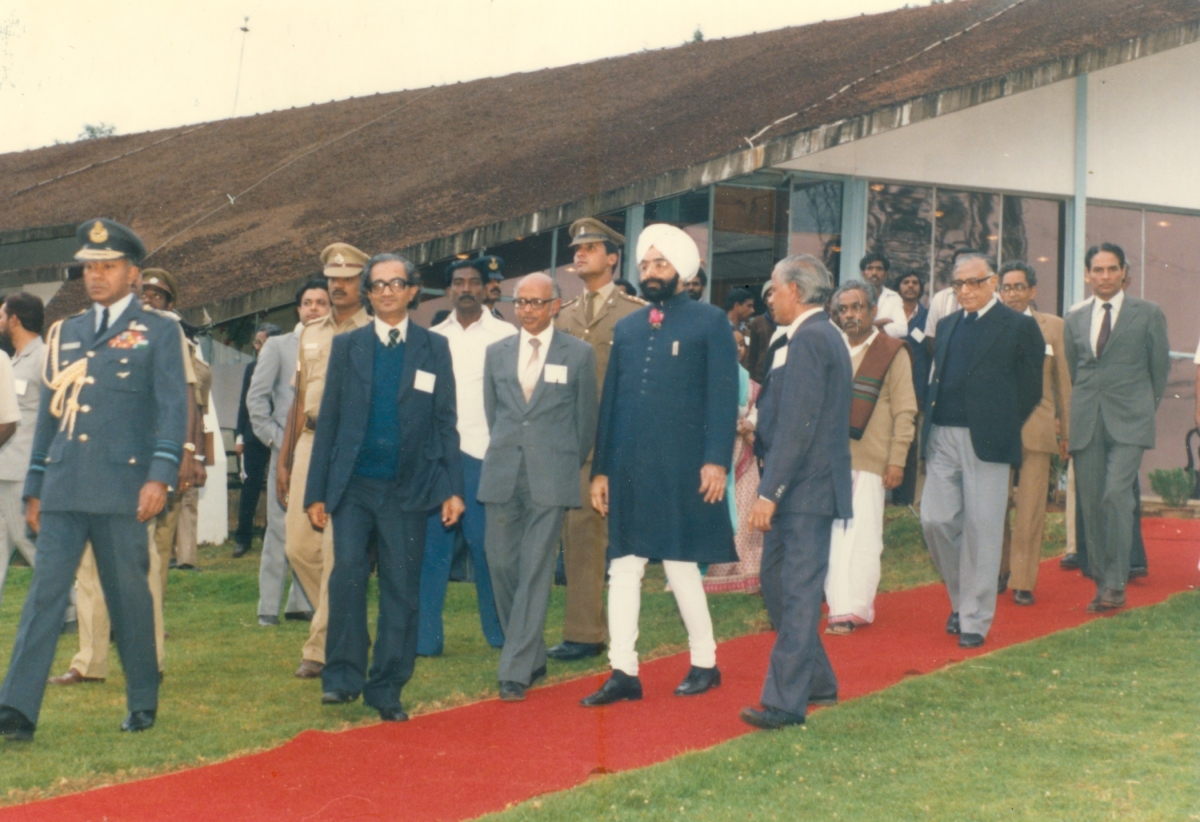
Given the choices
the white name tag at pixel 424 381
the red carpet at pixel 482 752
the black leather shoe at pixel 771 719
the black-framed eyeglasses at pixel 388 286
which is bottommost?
the red carpet at pixel 482 752

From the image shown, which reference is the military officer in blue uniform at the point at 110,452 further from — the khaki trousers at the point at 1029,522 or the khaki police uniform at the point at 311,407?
the khaki trousers at the point at 1029,522

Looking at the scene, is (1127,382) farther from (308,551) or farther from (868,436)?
(308,551)

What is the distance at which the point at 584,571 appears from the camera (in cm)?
760

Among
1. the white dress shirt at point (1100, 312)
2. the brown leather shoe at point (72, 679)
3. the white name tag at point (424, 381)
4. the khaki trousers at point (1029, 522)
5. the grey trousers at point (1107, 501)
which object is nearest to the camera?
the white name tag at point (424, 381)

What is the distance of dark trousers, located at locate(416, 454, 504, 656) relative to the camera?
766 cm

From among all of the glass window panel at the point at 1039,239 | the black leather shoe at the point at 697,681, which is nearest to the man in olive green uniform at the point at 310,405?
the black leather shoe at the point at 697,681

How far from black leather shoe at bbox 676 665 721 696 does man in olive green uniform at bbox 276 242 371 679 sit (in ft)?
6.71

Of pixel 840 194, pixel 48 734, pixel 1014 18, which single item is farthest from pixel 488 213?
pixel 48 734

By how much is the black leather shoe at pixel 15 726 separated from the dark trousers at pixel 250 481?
6187 mm

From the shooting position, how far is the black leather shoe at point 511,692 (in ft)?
21.0

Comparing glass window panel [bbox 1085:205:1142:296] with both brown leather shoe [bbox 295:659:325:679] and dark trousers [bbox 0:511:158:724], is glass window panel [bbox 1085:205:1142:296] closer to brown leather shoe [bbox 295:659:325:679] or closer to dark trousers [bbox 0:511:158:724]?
brown leather shoe [bbox 295:659:325:679]

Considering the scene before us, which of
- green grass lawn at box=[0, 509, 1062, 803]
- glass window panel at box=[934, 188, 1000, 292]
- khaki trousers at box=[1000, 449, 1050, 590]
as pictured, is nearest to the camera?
green grass lawn at box=[0, 509, 1062, 803]

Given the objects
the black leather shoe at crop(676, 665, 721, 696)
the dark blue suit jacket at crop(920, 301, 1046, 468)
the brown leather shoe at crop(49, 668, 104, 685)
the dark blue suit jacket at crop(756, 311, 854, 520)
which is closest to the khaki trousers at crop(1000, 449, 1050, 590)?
the dark blue suit jacket at crop(920, 301, 1046, 468)

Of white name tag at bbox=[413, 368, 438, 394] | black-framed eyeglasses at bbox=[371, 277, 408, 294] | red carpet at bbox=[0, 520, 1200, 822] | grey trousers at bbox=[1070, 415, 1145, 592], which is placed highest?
black-framed eyeglasses at bbox=[371, 277, 408, 294]
